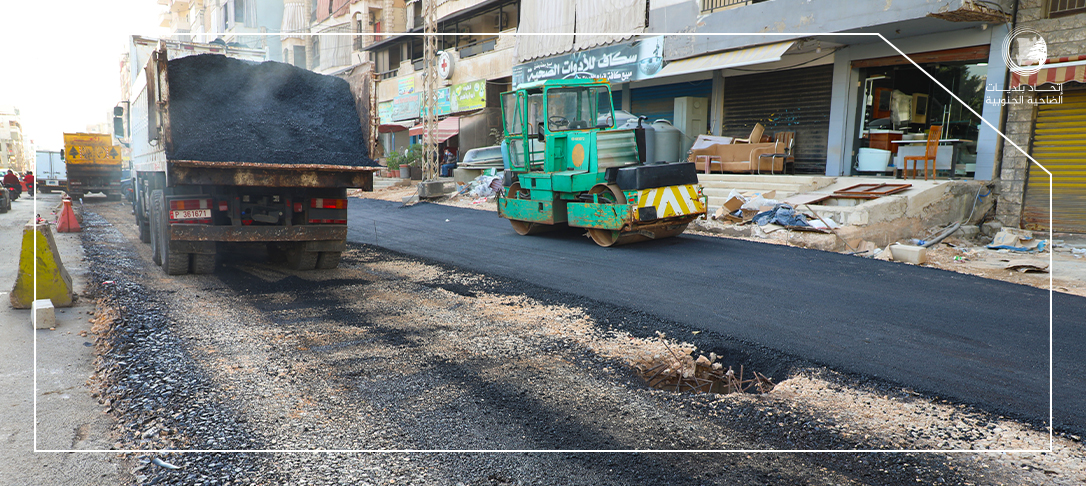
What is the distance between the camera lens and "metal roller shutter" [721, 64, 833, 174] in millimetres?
14867

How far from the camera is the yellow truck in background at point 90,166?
69.5 ft

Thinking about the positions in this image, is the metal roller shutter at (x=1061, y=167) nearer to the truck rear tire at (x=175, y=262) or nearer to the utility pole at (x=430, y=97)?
the truck rear tire at (x=175, y=262)

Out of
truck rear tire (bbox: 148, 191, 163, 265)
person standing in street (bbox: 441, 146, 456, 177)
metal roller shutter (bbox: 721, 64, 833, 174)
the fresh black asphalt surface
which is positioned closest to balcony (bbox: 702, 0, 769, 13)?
metal roller shutter (bbox: 721, 64, 833, 174)

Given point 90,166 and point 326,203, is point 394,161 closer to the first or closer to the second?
point 90,166

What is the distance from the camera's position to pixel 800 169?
Result: 1552 cm

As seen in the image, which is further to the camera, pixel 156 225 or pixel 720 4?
pixel 720 4

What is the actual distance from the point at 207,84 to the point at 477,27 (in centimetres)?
2565

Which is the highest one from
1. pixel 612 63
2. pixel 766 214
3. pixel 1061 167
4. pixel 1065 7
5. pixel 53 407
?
pixel 612 63

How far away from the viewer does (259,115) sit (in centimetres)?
699

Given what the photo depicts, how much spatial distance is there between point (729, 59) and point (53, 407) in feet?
46.3

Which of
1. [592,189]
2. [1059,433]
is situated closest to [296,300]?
[592,189]

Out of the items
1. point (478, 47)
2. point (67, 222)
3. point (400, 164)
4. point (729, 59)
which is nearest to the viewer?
point (67, 222)

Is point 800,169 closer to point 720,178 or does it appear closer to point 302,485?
point 720,178

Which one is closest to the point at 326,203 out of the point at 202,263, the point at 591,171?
the point at 202,263
